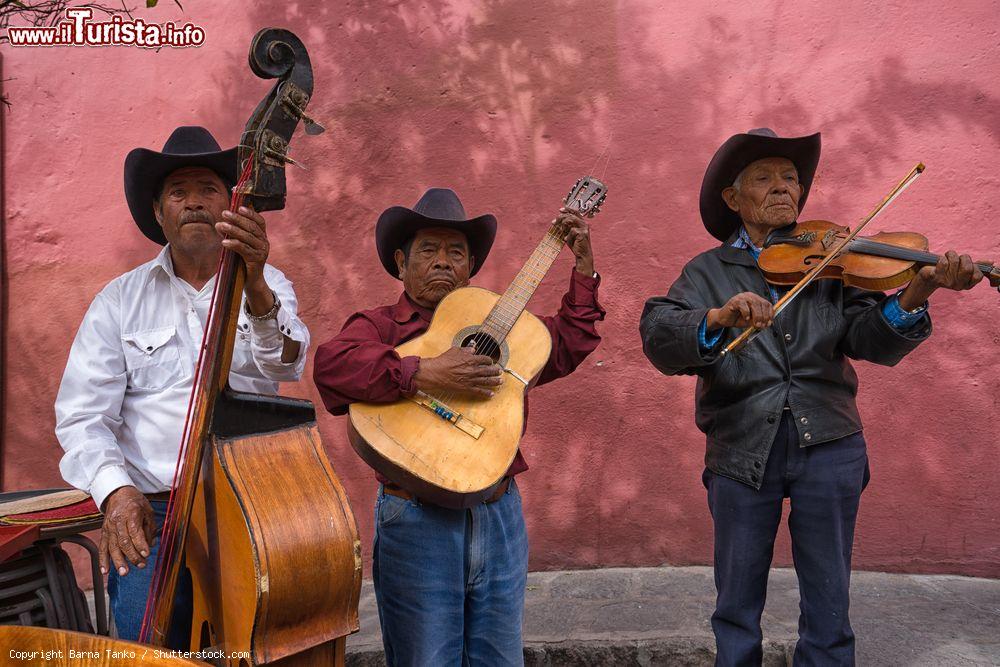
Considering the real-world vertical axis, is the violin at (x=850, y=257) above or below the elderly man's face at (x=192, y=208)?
below

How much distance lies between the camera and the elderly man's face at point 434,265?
2887 mm

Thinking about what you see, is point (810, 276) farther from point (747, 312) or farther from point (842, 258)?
point (747, 312)

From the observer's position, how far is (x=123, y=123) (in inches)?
194

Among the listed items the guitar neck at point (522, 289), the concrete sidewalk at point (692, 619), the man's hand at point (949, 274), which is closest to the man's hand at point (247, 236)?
the guitar neck at point (522, 289)

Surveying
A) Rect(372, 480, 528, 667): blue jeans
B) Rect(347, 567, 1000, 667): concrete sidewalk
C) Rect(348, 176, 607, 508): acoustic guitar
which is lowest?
Rect(347, 567, 1000, 667): concrete sidewalk

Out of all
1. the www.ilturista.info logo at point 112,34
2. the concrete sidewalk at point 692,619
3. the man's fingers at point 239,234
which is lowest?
the concrete sidewalk at point 692,619

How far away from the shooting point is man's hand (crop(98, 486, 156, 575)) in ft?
7.06

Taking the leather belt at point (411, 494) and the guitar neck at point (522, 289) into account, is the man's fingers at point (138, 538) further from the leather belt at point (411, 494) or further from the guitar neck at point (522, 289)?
the guitar neck at point (522, 289)

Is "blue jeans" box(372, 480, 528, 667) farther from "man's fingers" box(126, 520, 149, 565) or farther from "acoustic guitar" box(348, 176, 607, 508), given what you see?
"man's fingers" box(126, 520, 149, 565)

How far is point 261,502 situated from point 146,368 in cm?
81

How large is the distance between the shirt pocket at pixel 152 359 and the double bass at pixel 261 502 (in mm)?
436

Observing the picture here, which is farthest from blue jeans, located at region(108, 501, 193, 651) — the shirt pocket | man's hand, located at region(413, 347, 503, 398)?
man's hand, located at region(413, 347, 503, 398)

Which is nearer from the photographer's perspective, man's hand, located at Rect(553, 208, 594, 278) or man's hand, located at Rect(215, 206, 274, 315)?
man's hand, located at Rect(215, 206, 274, 315)

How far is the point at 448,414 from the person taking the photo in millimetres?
2611
